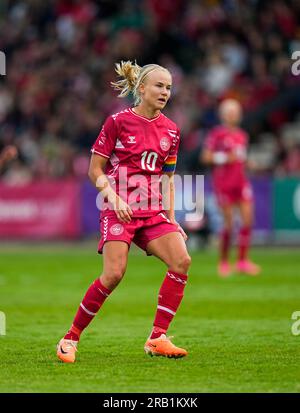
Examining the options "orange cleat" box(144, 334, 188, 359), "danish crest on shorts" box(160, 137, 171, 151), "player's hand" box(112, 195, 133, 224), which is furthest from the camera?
"danish crest on shorts" box(160, 137, 171, 151)

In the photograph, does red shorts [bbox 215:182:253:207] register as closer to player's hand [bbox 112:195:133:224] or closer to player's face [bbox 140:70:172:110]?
player's face [bbox 140:70:172:110]

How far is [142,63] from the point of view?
24.4 metres

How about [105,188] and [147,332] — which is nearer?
[105,188]

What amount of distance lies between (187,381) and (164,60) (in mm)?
18111

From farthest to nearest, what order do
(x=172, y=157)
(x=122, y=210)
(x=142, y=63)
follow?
(x=142, y=63)
(x=172, y=157)
(x=122, y=210)

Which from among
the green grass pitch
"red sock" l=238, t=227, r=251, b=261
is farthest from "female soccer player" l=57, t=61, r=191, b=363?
"red sock" l=238, t=227, r=251, b=261

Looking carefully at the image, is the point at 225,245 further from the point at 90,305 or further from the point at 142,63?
the point at 142,63

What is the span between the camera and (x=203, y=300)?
12031 millimetres

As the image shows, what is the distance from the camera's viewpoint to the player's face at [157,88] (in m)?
7.77

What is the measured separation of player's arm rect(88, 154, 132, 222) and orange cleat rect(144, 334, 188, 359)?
0.92 meters

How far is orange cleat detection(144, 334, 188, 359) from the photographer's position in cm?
765

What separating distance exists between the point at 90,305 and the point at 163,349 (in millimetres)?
613

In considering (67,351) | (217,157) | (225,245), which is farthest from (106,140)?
(217,157)
